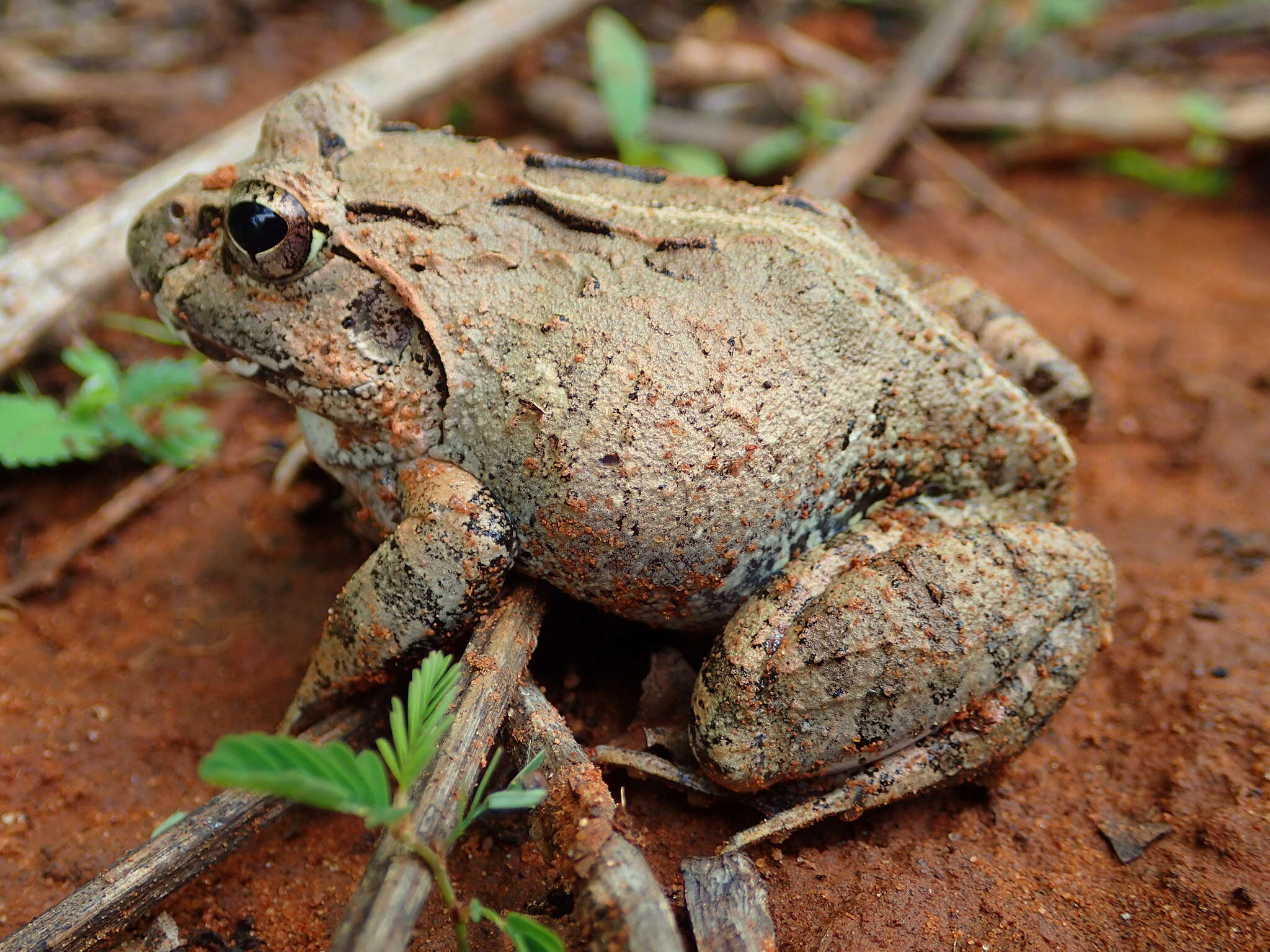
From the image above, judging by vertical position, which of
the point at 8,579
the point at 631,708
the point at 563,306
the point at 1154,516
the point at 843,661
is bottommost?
the point at 1154,516

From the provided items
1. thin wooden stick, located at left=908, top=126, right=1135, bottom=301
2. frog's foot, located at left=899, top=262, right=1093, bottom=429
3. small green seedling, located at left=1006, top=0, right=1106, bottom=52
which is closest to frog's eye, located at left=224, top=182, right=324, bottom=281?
frog's foot, located at left=899, top=262, right=1093, bottom=429

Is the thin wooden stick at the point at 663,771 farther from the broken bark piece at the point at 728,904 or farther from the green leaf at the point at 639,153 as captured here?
the green leaf at the point at 639,153

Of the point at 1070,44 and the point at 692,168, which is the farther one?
the point at 1070,44

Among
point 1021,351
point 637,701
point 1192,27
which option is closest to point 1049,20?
point 1192,27

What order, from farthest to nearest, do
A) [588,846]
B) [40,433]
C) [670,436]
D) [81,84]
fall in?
[81,84] → [40,433] → [670,436] → [588,846]

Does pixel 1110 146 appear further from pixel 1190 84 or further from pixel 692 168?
pixel 692 168

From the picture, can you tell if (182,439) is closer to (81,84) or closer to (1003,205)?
(81,84)

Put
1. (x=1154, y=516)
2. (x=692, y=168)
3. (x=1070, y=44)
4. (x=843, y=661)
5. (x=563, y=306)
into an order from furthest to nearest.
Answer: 1. (x=1070, y=44)
2. (x=692, y=168)
3. (x=1154, y=516)
4. (x=563, y=306)
5. (x=843, y=661)

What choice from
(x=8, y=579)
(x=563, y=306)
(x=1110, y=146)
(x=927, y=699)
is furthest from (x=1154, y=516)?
(x=8, y=579)
